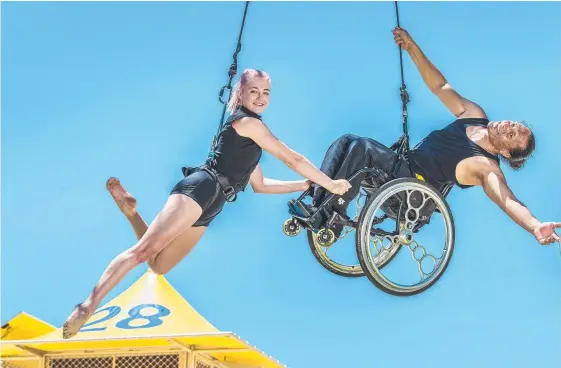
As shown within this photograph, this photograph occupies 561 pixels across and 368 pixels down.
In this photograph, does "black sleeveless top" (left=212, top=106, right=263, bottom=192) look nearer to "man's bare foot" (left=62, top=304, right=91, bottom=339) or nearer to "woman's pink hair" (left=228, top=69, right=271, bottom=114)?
"woman's pink hair" (left=228, top=69, right=271, bottom=114)

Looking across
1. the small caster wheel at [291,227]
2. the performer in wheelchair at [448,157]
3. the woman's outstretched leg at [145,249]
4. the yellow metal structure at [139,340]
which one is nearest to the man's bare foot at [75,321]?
the woman's outstretched leg at [145,249]

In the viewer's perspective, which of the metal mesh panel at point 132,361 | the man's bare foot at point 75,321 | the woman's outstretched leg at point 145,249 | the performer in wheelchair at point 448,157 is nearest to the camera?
the man's bare foot at point 75,321

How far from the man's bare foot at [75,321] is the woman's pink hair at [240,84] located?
2.28 m

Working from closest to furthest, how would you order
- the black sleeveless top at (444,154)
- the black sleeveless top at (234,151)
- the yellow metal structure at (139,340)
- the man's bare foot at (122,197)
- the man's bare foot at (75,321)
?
the man's bare foot at (75,321), the black sleeveless top at (234,151), the black sleeveless top at (444,154), the man's bare foot at (122,197), the yellow metal structure at (139,340)

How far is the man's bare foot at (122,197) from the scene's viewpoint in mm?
13047

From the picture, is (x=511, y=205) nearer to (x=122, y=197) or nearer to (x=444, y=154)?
(x=444, y=154)

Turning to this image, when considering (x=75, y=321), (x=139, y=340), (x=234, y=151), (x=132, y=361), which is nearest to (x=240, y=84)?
(x=234, y=151)

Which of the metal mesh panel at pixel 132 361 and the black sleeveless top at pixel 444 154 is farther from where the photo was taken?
the metal mesh panel at pixel 132 361

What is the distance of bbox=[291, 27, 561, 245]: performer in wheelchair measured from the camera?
12062 mm

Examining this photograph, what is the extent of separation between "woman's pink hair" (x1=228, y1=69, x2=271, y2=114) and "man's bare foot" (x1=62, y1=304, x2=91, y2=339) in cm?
228

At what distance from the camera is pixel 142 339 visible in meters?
16.3

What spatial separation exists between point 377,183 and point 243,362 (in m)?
7.14

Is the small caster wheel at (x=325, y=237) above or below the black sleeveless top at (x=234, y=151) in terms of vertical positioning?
below

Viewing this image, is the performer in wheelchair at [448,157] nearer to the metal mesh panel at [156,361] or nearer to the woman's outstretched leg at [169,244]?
the woman's outstretched leg at [169,244]
